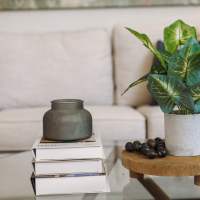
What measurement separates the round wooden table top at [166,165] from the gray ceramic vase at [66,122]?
0.16 metres

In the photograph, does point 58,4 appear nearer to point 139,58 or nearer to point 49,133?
point 139,58

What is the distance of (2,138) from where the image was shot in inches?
86.3

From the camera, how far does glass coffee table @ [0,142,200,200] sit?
1.25 meters

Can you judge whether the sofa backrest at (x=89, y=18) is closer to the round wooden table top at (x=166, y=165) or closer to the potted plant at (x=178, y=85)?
the potted plant at (x=178, y=85)

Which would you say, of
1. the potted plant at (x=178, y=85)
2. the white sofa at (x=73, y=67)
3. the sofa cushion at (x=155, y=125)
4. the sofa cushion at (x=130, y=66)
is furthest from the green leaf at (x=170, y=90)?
the sofa cushion at (x=130, y=66)

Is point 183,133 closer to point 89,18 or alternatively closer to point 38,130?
point 38,130

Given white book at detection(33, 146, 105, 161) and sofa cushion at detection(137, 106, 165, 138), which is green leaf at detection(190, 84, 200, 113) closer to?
white book at detection(33, 146, 105, 161)

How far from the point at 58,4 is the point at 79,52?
1.33ft

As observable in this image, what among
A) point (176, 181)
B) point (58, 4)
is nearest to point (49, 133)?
point (176, 181)

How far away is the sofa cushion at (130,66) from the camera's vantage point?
8.89 feet

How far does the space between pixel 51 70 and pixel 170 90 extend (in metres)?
1.54

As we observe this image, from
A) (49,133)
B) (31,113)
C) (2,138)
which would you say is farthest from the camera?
(31,113)

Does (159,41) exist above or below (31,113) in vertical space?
above

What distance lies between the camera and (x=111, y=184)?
4.42 feet
